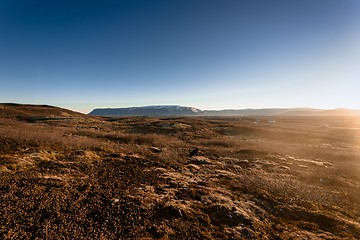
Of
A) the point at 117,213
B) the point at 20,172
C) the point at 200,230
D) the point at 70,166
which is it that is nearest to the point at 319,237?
the point at 200,230

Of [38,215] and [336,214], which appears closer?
[38,215]

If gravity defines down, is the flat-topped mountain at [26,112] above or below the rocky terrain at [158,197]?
above

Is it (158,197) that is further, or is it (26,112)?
(26,112)

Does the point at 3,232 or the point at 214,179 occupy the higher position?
the point at 3,232

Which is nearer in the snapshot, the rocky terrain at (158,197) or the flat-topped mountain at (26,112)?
the rocky terrain at (158,197)

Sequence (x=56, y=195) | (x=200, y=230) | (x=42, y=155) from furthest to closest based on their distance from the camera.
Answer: (x=42, y=155) < (x=56, y=195) < (x=200, y=230)

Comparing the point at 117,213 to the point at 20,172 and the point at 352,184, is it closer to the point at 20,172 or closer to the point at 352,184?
the point at 20,172

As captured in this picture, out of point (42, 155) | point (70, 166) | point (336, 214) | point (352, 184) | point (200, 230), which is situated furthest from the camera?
point (352, 184)

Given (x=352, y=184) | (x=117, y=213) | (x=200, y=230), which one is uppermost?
(x=117, y=213)

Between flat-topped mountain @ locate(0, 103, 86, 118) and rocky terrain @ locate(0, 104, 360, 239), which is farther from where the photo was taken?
flat-topped mountain @ locate(0, 103, 86, 118)

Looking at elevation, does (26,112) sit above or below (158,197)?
above

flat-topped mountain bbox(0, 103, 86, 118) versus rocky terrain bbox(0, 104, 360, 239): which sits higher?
flat-topped mountain bbox(0, 103, 86, 118)

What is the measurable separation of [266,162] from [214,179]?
33.7 feet

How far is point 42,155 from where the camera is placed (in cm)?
1602
